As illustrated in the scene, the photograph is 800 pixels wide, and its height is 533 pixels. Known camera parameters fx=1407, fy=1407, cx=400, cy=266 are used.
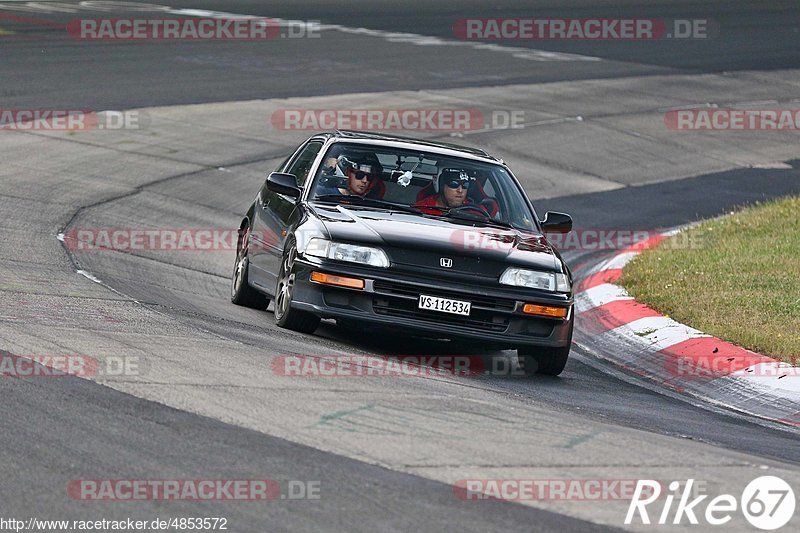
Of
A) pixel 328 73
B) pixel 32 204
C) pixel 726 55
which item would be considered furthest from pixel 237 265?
pixel 726 55

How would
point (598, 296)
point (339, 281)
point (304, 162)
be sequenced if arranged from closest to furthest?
point (339, 281), point (304, 162), point (598, 296)

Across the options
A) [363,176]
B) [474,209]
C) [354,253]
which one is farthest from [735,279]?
[354,253]

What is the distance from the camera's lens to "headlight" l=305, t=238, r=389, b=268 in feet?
30.1

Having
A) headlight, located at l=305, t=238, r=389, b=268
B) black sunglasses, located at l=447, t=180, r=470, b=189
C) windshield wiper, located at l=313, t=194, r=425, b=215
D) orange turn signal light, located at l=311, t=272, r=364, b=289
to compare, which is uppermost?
black sunglasses, located at l=447, t=180, r=470, b=189

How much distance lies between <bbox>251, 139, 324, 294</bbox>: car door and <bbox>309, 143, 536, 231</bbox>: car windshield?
0.30 metres

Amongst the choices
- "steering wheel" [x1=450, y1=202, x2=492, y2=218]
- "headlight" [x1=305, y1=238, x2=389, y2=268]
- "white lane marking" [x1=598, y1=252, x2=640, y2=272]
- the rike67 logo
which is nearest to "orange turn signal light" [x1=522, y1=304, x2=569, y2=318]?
"headlight" [x1=305, y1=238, x2=389, y2=268]

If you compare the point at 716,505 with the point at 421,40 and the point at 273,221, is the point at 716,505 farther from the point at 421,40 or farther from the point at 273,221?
the point at 421,40

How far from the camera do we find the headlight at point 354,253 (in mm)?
9164

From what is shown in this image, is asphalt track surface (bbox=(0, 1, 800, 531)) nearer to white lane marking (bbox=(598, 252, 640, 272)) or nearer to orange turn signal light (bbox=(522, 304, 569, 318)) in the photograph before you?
orange turn signal light (bbox=(522, 304, 569, 318))

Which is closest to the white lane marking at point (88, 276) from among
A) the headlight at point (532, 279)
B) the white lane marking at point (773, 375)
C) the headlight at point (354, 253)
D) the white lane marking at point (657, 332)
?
the headlight at point (354, 253)

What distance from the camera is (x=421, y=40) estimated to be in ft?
98.0

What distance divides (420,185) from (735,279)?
143 inches

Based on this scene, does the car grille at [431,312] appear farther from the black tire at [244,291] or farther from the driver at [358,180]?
the black tire at [244,291]

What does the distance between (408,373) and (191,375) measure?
146cm
